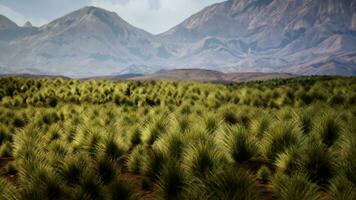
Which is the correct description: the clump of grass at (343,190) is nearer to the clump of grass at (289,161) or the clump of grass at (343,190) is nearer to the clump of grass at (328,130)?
the clump of grass at (289,161)

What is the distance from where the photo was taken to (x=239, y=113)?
1255 cm

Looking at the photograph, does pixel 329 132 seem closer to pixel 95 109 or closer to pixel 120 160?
pixel 120 160

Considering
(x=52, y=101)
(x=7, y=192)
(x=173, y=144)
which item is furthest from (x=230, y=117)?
(x=52, y=101)

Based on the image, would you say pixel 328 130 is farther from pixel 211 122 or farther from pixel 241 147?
pixel 211 122

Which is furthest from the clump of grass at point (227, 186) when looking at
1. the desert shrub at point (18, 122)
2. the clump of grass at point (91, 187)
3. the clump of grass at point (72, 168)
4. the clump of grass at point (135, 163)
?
the desert shrub at point (18, 122)

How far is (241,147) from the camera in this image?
795 centimetres

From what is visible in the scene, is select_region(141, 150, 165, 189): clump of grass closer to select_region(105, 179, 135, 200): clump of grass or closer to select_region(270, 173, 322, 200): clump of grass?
select_region(105, 179, 135, 200): clump of grass

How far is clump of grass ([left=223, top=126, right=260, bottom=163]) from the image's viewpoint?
25.7 ft

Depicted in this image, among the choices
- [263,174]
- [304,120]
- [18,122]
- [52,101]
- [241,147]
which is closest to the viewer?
[263,174]

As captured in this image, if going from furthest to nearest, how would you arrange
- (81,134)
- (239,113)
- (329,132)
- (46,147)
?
(239,113), (81,134), (46,147), (329,132)

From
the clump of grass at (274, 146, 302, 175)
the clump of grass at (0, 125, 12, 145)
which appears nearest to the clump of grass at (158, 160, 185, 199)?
the clump of grass at (274, 146, 302, 175)

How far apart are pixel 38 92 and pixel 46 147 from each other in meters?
17.0

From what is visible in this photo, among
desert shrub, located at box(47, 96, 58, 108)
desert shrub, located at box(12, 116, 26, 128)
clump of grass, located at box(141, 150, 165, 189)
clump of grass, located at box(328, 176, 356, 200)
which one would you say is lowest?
desert shrub, located at box(47, 96, 58, 108)

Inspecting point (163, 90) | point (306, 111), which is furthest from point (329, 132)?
point (163, 90)
